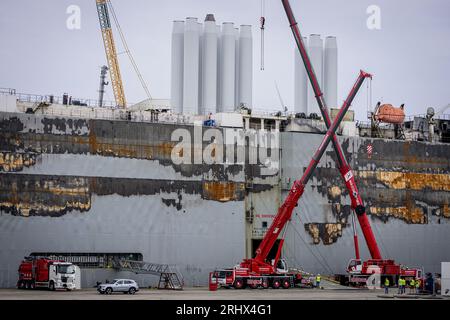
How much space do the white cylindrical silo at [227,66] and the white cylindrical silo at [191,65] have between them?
12.5ft

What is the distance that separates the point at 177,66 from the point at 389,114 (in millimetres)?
33964

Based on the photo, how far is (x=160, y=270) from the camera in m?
90.6

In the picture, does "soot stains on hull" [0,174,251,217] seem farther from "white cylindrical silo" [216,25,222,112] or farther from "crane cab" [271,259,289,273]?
"white cylindrical silo" [216,25,222,112]

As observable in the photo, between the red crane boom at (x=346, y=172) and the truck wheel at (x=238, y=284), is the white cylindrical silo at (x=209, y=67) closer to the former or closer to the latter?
the red crane boom at (x=346, y=172)

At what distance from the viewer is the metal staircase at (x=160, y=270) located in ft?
282

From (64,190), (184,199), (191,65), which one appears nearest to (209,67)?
(191,65)

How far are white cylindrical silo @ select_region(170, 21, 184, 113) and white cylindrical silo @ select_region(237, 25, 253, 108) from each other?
8119mm

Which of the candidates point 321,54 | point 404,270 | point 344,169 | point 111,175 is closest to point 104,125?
point 111,175

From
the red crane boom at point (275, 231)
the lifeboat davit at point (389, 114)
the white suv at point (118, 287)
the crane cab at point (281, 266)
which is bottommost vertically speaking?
the white suv at point (118, 287)

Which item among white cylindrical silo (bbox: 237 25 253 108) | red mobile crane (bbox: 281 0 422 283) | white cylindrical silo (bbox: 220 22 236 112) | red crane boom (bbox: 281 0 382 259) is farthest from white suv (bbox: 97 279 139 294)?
white cylindrical silo (bbox: 237 25 253 108)

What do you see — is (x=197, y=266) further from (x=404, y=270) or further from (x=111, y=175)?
(x=404, y=270)

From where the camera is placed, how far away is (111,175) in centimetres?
9006

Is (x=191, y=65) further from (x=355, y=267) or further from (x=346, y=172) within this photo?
(x=355, y=267)

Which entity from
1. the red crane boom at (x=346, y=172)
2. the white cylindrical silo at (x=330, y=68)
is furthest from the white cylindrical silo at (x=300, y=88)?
the red crane boom at (x=346, y=172)
